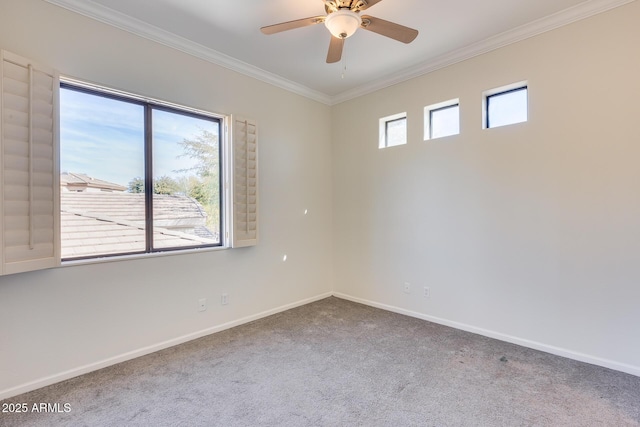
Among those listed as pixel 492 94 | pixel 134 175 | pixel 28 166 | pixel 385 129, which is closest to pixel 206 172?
pixel 134 175

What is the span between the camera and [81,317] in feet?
7.73

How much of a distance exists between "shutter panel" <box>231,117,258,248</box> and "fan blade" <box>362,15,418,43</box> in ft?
5.72

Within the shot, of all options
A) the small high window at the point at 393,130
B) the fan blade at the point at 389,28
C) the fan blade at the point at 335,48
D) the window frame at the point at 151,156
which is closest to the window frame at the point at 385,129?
the small high window at the point at 393,130

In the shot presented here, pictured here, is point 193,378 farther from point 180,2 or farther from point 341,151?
point 341,151

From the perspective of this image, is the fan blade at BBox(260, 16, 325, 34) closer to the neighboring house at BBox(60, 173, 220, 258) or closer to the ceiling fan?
the ceiling fan

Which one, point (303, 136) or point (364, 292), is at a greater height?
point (303, 136)

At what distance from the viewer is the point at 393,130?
3.88m

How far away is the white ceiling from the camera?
240 cm

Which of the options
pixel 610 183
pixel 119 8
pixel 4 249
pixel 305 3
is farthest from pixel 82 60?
pixel 610 183

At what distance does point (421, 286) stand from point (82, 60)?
384 centimetres

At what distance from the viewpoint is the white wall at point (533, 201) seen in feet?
7.79

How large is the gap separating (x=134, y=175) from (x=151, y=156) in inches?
9.0

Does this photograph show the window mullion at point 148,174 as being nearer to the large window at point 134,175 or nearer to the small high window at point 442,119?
the large window at point 134,175

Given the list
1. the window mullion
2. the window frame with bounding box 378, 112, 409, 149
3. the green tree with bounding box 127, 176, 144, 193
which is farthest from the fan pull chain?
the green tree with bounding box 127, 176, 144, 193
